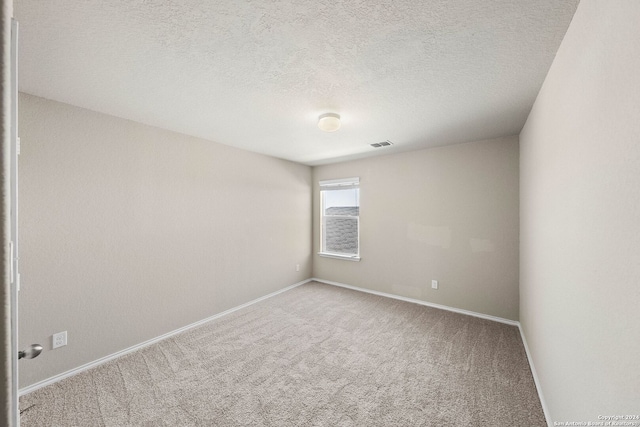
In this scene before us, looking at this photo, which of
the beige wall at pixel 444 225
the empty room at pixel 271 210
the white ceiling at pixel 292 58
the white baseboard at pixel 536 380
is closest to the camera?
the empty room at pixel 271 210

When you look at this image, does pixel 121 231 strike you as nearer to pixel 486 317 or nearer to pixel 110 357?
pixel 110 357

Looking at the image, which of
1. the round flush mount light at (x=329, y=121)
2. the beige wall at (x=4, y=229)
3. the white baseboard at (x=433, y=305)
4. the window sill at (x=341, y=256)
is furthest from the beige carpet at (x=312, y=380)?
the round flush mount light at (x=329, y=121)

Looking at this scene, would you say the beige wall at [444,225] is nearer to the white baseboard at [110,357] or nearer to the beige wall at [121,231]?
the beige wall at [121,231]

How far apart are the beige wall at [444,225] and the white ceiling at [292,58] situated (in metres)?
0.84

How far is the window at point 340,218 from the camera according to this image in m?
4.62

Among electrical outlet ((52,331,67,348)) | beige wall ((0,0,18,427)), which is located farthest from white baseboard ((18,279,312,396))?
beige wall ((0,0,18,427))

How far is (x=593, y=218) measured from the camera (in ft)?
3.50

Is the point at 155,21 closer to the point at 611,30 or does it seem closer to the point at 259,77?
the point at 259,77

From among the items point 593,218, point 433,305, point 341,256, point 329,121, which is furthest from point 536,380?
point 341,256

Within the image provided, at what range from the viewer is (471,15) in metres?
1.25

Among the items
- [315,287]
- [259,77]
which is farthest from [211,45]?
[315,287]

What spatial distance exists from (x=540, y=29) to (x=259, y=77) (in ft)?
5.64

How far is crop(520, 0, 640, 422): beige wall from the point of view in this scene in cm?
81

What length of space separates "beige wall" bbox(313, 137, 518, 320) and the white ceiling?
84 cm
